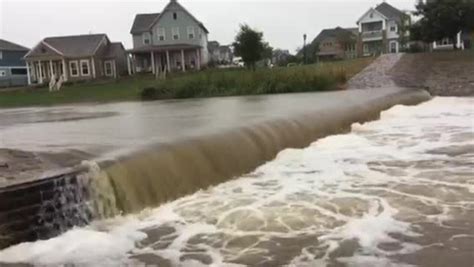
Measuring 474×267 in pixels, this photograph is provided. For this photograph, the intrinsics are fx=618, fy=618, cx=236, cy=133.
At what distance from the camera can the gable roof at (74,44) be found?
168 ft

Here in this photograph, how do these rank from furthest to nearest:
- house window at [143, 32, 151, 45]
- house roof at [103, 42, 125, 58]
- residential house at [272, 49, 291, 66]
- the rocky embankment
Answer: residential house at [272, 49, 291, 66], house window at [143, 32, 151, 45], house roof at [103, 42, 125, 58], the rocky embankment

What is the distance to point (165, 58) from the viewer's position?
51344 millimetres

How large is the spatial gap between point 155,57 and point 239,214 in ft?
148

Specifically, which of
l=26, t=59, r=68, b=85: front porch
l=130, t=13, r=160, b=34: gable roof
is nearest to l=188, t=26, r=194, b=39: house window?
l=130, t=13, r=160, b=34: gable roof

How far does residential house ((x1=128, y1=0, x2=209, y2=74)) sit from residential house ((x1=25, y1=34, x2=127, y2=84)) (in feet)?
7.21

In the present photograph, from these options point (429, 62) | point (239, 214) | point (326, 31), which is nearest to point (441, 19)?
point (429, 62)

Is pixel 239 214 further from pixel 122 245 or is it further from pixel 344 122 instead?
pixel 344 122

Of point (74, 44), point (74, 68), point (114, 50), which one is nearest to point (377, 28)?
point (114, 50)

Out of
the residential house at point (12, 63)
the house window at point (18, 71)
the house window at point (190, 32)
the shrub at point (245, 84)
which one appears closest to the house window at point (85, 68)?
the house window at point (190, 32)

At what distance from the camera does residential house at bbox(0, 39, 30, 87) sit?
194ft

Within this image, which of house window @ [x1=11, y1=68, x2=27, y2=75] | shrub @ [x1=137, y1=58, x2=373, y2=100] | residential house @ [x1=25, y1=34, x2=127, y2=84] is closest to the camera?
shrub @ [x1=137, y1=58, x2=373, y2=100]

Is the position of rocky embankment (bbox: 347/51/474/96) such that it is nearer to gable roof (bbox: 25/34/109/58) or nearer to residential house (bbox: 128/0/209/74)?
residential house (bbox: 128/0/209/74)

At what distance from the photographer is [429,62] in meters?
32.7

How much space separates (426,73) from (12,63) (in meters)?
44.6
